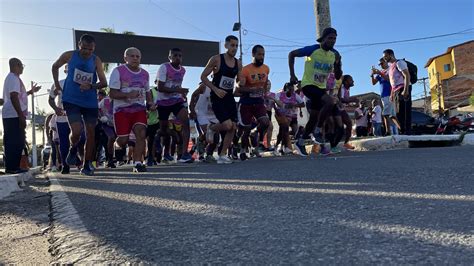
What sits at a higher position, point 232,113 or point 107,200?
point 232,113

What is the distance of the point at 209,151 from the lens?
7320mm

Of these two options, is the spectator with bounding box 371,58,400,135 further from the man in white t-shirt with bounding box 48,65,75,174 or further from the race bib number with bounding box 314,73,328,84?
the man in white t-shirt with bounding box 48,65,75,174

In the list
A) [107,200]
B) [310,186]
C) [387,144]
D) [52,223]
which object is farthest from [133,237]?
[387,144]

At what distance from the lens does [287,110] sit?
31.9 ft

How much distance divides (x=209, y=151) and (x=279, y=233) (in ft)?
18.5

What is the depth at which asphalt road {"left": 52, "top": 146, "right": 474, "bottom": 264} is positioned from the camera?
1.43 meters

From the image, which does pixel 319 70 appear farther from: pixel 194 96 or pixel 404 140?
pixel 194 96

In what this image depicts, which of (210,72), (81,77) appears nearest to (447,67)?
(210,72)

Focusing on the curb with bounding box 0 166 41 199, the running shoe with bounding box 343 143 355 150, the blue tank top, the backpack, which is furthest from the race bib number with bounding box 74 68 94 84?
the backpack

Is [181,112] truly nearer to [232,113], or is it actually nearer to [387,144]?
[232,113]

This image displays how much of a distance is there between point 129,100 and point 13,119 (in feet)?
5.90

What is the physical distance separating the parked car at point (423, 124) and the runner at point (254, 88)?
9670 mm

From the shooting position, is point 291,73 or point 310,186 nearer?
point 310,186

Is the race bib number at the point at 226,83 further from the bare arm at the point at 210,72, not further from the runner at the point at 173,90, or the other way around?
the runner at the point at 173,90
